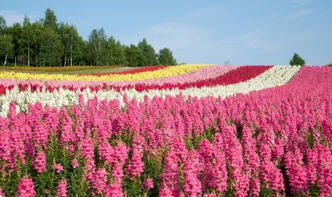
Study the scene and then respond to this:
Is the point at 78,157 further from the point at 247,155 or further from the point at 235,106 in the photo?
the point at 235,106

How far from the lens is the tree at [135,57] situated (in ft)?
338

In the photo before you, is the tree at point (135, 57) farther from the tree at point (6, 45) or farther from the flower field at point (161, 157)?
the flower field at point (161, 157)

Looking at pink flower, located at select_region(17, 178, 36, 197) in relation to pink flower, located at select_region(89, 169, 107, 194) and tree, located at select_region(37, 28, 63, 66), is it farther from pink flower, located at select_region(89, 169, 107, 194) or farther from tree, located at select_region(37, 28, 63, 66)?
tree, located at select_region(37, 28, 63, 66)

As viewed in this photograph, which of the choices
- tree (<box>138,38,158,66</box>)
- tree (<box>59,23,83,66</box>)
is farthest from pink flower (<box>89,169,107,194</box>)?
tree (<box>138,38,158,66</box>)

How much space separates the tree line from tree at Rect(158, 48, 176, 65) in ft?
27.3

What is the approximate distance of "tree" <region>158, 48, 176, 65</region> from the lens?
397 feet

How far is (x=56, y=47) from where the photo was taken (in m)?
83.1

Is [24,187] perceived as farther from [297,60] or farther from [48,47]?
[48,47]

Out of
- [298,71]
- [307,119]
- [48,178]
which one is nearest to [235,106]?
[307,119]

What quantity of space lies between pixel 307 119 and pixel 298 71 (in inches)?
1132

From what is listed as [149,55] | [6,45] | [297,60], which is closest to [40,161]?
[297,60]

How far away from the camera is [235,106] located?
36.3 feet

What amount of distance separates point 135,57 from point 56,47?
24614 millimetres

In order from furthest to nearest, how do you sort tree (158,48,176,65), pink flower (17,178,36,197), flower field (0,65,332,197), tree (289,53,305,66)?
1. tree (158,48,176,65)
2. tree (289,53,305,66)
3. flower field (0,65,332,197)
4. pink flower (17,178,36,197)
